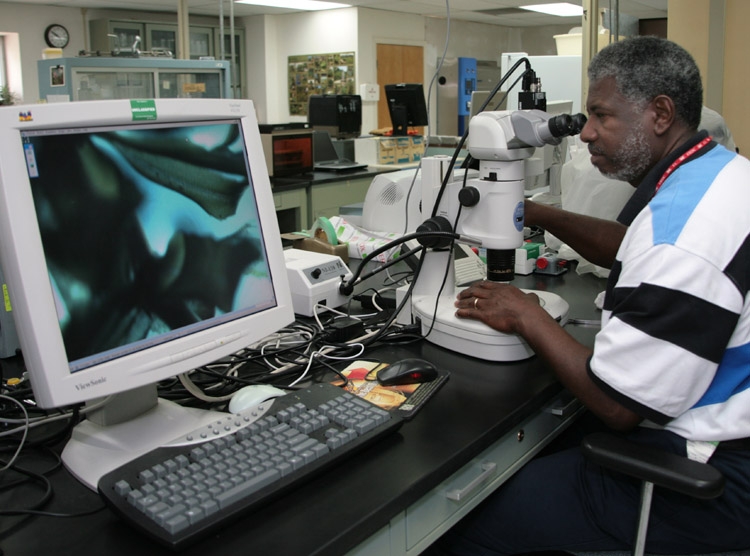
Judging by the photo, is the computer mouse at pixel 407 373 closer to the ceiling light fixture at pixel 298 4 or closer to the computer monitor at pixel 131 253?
the computer monitor at pixel 131 253

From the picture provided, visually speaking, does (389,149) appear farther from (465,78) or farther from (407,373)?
(465,78)

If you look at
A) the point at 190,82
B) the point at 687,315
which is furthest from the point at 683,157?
the point at 190,82

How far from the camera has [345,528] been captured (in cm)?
75

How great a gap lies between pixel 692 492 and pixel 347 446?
1.51 ft

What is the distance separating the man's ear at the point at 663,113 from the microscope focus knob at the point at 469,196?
34cm

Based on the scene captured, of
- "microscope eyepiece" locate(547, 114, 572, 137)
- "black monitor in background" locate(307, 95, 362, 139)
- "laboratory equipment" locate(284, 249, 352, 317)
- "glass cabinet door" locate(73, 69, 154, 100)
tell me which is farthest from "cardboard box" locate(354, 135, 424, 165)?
"microscope eyepiece" locate(547, 114, 572, 137)

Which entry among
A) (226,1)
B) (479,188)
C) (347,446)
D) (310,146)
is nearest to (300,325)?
(479,188)

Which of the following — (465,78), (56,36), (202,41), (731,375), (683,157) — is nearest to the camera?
(731,375)

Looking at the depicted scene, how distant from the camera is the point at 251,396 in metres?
1.03

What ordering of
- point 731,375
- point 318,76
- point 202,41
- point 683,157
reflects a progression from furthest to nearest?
point 318,76, point 202,41, point 683,157, point 731,375

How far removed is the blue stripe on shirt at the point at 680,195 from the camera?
39.8 inches

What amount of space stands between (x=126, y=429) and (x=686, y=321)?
79 centimetres

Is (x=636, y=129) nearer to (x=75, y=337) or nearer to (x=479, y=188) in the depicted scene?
(x=479, y=188)

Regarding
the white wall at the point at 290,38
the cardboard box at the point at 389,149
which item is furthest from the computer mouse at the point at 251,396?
the white wall at the point at 290,38
